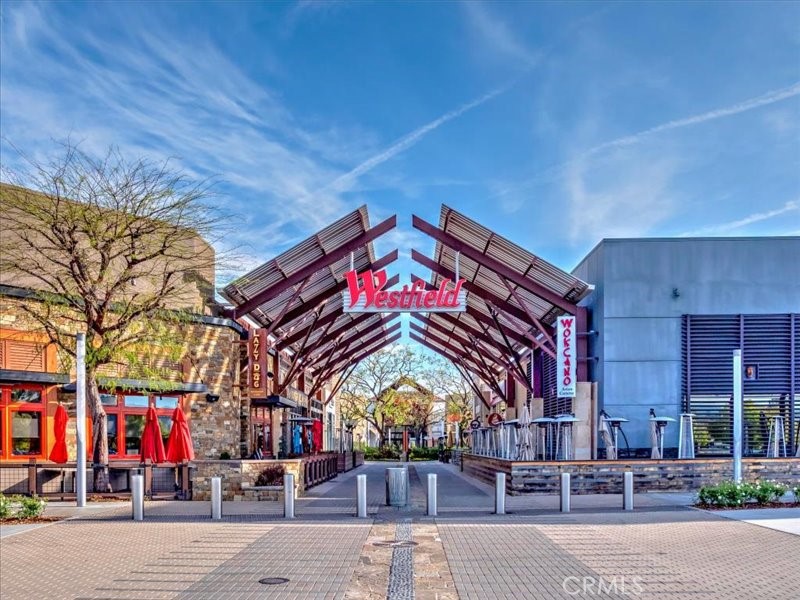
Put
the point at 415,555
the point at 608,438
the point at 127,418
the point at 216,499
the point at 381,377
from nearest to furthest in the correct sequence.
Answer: the point at 415,555 < the point at 216,499 < the point at 608,438 < the point at 127,418 < the point at 381,377

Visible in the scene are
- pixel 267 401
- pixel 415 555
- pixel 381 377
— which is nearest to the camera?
pixel 415 555

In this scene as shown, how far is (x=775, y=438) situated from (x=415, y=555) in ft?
46.4

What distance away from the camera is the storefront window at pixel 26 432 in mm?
19422

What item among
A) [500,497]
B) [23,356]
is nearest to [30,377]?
[23,356]

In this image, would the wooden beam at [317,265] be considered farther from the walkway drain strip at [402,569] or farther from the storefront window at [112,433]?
the walkway drain strip at [402,569]

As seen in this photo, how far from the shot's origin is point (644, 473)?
1852cm

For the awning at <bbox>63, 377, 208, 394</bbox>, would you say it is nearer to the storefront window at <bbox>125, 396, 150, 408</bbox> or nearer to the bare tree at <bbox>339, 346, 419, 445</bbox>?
the storefront window at <bbox>125, 396, 150, 408</bbox>

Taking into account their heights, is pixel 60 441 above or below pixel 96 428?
below

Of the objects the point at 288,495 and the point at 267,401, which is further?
the point at 267,401

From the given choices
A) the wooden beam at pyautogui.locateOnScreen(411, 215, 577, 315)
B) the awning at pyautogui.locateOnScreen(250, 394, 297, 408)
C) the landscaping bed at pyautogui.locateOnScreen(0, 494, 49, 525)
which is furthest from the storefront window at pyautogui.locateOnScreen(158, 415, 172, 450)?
the wooden beam at pyautogui.locateOnScreen(411, 215, 577, 315)

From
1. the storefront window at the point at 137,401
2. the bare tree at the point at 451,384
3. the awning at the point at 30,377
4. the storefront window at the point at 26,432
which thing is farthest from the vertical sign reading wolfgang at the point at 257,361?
the bare tree at the point at 451,384

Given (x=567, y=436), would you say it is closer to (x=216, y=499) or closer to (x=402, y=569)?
(x=216, y=499)

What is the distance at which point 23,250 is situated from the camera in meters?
19.3

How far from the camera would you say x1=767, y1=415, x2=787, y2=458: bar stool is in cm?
2089
